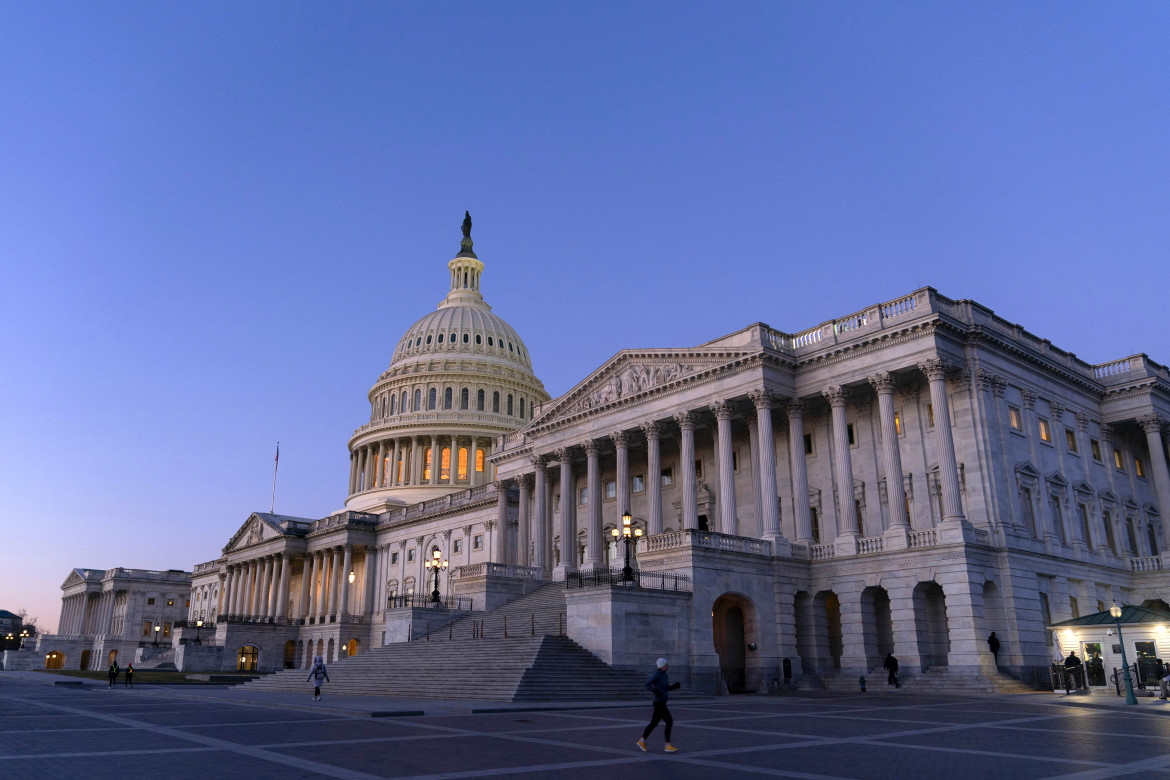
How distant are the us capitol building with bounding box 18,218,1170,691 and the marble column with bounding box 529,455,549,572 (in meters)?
0.18

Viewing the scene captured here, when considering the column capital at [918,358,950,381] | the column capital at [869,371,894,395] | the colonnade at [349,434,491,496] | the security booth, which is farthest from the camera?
the colonnade at [349,434,491,496]

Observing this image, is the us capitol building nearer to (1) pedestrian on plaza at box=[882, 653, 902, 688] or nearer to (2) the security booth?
(2) the security booth

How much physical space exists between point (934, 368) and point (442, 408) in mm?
84744

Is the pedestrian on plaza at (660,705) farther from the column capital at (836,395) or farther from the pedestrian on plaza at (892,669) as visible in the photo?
the column capital at (836,395)

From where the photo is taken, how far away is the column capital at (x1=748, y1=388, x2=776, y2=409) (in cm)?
4709

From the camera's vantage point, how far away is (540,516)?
200 ft

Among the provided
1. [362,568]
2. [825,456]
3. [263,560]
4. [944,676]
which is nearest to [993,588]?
[944,676]

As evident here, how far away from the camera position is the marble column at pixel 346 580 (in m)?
93.0

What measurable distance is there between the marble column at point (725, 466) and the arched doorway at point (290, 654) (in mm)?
67408

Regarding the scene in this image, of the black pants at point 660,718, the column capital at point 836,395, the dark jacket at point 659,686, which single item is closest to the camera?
the black pants at point 660,718

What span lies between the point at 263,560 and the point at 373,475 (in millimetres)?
18697

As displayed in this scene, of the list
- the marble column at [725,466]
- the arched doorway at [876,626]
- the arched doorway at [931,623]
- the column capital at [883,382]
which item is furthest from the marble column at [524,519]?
the arched doorway at [931,623]

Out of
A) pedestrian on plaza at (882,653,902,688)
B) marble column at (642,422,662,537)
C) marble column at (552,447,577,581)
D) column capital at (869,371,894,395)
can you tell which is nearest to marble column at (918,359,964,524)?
column capital at (869,371,894,395)

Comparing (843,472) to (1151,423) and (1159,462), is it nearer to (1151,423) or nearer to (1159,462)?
(1151,423)
